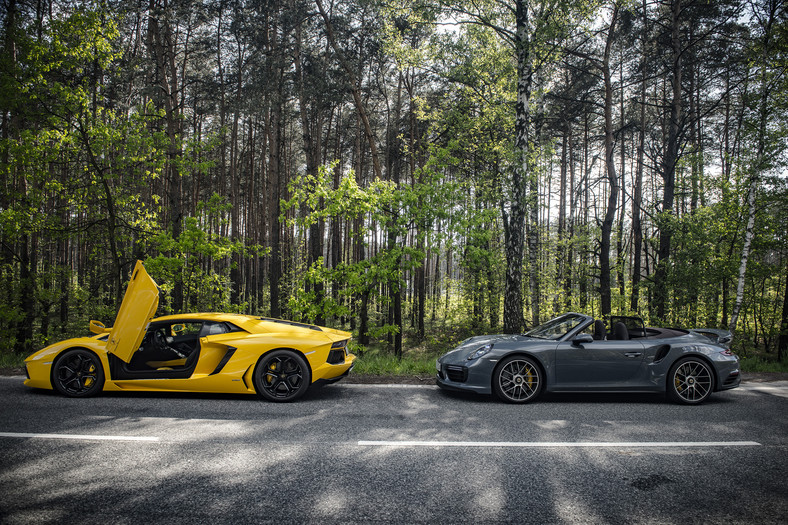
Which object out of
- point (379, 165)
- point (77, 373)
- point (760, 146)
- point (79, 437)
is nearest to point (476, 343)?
point (79, 437)

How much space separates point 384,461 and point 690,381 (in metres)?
4.99

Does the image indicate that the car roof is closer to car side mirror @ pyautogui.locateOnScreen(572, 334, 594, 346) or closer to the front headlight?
the front headlight

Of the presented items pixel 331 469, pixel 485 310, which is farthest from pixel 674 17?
pixel 331 469

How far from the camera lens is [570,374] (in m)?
5.92

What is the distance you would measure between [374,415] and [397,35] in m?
11.0

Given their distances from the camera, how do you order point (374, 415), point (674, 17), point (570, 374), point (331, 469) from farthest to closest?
1. point (674, 17)
2. point (570, 374)
3. point (374, 415)
4. point (331, 469)

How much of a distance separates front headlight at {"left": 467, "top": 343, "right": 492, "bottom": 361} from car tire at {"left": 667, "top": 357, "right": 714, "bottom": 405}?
8.71 ft

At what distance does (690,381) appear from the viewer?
6012mm

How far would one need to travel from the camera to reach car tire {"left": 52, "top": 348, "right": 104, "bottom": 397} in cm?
573

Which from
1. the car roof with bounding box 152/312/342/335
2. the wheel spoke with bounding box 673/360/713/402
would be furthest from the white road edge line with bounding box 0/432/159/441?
the wheel spoke with bounding box 673/360/713/402

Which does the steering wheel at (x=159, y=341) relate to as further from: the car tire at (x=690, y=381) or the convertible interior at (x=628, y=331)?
the car tire at (x=690, y=381)

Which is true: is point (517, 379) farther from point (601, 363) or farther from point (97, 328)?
point (97, 328)

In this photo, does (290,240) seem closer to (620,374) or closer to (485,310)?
(485,310)

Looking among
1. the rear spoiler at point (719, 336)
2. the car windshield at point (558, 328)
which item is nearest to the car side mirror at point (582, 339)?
the car windshield at point (558, 328)
